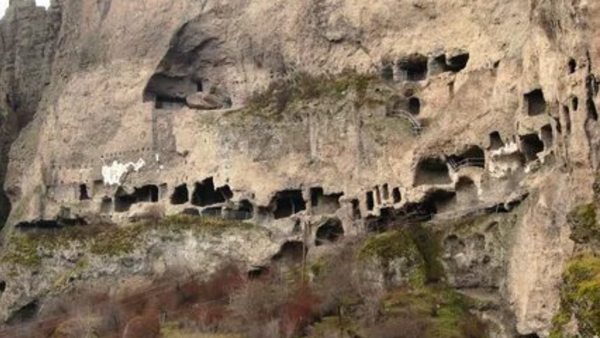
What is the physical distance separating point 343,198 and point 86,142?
1497 cm

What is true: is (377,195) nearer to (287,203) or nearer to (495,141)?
(287,203)

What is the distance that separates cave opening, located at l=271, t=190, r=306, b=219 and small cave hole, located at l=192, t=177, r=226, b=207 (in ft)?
8.83

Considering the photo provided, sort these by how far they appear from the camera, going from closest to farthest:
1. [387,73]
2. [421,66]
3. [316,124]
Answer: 1. [421,66]
2. [387,73]
3. [316,124]

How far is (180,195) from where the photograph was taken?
170 ft

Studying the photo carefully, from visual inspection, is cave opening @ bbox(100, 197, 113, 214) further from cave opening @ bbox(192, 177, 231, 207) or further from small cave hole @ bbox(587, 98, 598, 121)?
small cave hole @ bbox(587, 98, 598, 121)

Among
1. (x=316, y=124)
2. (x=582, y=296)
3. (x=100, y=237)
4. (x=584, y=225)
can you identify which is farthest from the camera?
(x=100, y=237)

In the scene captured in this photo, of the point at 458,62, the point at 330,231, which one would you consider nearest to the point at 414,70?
the point at 458,62

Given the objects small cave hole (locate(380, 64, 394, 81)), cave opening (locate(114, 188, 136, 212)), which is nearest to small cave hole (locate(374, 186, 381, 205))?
small cave hole (locate(380, 64, 394, 81))

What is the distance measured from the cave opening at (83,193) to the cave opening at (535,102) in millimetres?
22801

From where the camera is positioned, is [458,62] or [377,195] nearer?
[377,195]

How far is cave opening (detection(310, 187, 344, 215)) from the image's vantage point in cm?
4750

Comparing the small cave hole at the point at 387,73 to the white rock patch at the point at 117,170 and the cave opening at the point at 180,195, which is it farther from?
the white rock patch at the point at 117,170

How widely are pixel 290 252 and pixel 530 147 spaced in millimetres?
11447

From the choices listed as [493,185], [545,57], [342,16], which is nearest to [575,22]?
[545,57]
